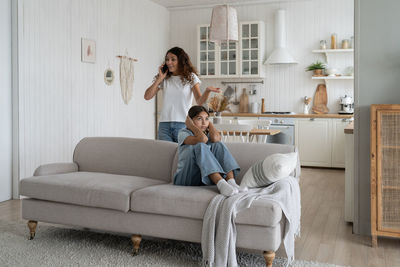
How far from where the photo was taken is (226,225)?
2555 millimetres

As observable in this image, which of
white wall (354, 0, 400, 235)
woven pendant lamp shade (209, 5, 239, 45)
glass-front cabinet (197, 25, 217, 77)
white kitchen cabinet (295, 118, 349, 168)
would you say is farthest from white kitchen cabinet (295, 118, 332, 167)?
white wall (354, 0, 400, 235)

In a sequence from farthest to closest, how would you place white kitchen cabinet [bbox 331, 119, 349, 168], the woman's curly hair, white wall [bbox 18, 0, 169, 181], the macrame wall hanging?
white kitchen cabinet [bbox 331, 119, 349, 168] → the macrame wall hanging → white wall [bbox 18, 0, 169, 181] → the woman's curly hair

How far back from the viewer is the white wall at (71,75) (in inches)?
189

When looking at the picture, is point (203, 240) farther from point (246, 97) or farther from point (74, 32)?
point (246, 97)

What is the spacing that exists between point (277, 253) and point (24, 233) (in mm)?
1939

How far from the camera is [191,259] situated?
9.38 ft

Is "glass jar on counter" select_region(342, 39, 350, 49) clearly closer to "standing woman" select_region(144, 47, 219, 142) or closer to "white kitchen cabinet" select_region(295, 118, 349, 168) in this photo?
"white kitchen cabinet" select_region(295, 118, 349, 168)

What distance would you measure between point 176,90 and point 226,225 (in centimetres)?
154

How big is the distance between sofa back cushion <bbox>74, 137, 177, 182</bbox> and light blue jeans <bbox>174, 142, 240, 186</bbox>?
38 cm

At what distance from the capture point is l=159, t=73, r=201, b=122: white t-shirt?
3.74 metres

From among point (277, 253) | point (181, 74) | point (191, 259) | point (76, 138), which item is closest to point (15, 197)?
point (76, 138)

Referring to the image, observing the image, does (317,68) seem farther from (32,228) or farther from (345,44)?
(32,228)

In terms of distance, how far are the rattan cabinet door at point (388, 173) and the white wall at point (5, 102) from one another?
11.8 ft

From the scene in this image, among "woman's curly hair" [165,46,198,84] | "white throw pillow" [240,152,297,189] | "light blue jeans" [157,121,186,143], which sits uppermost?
"woman's curly hair" [165,46,198,84]
